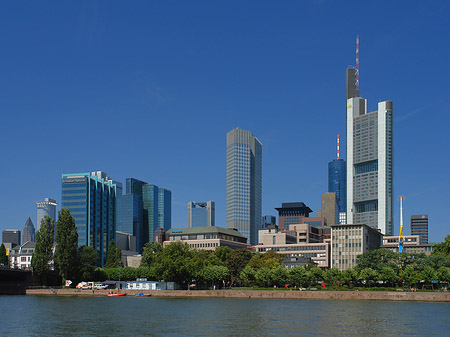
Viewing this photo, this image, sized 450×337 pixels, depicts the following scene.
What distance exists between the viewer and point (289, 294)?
154 m

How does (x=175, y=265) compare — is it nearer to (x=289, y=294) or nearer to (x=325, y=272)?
(x=289, y=294)

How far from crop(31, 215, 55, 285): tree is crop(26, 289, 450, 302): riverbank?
8194 mm

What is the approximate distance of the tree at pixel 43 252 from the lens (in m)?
185

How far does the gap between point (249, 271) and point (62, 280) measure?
60.4m

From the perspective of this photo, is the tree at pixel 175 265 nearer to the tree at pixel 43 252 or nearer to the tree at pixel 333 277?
the tree at pixel 43 252

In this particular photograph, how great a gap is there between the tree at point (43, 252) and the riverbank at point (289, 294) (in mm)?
8194

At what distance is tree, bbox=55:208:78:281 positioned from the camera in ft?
609

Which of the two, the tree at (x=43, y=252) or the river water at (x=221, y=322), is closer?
the river water at (x=221, y=322)

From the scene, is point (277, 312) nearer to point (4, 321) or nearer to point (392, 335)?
point (392, 335)

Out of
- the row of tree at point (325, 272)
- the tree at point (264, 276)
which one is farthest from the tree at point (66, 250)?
the tree at point (264, 276)

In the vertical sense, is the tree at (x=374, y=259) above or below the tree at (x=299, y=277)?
above

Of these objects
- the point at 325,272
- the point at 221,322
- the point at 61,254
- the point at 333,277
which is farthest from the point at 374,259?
the point at 221,322

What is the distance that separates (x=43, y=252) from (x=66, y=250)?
707 centimetres

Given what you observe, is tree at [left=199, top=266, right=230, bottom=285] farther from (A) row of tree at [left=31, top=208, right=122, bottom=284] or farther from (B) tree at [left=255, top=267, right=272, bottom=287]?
(A) row of tree at [left=31, top=208, right=122, bottom=284]
